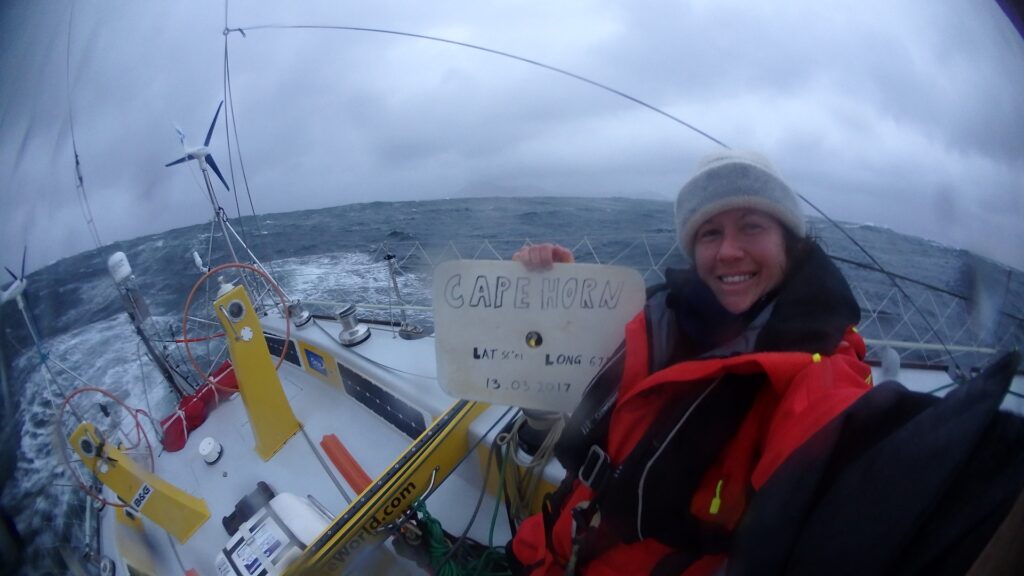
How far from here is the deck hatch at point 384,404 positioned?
210cm

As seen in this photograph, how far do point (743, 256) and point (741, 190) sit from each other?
0.14m

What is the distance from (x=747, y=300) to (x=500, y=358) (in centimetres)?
59

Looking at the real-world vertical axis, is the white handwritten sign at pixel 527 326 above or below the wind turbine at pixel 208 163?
below

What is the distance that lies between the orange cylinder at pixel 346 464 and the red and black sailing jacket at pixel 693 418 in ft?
4.32

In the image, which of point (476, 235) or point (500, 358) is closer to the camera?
point (500, 358)

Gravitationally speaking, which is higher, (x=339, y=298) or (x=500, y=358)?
(x=500, y=358)

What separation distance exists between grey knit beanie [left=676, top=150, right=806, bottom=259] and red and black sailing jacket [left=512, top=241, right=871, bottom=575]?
0.36 feet

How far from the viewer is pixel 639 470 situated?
750mm

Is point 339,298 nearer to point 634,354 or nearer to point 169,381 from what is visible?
point 169,381

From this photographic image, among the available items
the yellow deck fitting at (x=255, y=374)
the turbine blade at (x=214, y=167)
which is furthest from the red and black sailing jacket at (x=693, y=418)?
the turbine blade at (x=214, y=167)

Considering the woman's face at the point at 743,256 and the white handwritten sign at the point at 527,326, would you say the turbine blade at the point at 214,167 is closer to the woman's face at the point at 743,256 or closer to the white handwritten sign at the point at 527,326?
the white handwritten sign at the point at 527,326

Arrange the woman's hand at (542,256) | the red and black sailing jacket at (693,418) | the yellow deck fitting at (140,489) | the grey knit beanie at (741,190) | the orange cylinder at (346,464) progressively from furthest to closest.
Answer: the orange cylinder at (346,464) → the yellow deck fitting at (140,489) → the woman's hand at (542,256) → the grey knit beanie at (741,190) → the red and black sailing jacket at (693,418)

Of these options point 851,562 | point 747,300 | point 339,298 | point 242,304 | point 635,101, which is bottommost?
point 339,298

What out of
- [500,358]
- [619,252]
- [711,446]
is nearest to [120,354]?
[500,358]
